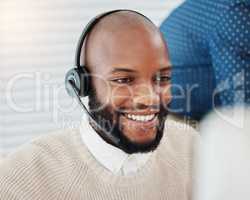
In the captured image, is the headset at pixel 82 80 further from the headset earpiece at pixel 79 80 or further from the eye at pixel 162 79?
the eye at pixel 162 79

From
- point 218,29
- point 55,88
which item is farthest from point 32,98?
point 218,29

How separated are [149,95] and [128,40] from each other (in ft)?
0.38

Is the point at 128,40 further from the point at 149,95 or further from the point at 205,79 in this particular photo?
the point at 205,79

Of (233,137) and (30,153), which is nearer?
(30,153)

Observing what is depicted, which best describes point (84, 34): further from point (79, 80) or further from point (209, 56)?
point (209, 56)

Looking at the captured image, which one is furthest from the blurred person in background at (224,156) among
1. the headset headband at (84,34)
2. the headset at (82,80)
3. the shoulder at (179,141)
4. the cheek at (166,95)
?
the headset headband at (84,34)

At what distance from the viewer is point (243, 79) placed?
1.01 metres

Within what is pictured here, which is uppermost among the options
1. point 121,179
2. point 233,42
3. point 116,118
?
point 233,42

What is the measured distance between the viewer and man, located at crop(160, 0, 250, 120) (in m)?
1.00

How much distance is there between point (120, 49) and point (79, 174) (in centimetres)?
26

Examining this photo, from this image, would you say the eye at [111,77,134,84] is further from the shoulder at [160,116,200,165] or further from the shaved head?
the shoulder at [160,116,200,165]

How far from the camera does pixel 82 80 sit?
0.90 metres

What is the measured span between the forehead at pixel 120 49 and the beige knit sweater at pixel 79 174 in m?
0.16

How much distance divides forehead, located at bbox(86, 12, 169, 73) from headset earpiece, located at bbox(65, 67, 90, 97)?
0.02 meters
